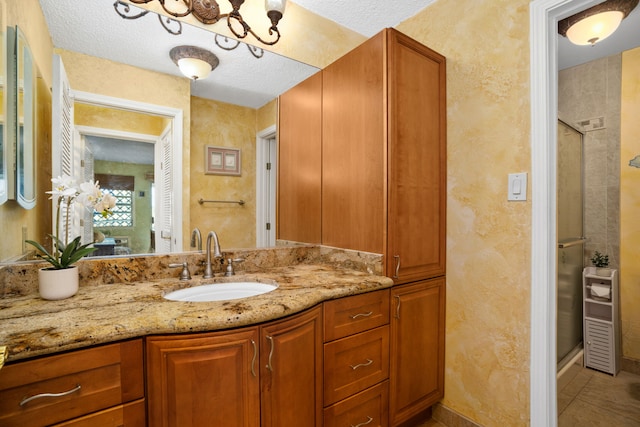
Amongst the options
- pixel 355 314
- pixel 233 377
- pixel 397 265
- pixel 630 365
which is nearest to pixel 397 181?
pixel 397 265

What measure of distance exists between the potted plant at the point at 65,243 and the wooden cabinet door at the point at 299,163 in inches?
36.8

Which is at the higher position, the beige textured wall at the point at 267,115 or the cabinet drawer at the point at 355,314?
the beige textured wall at the point at 267,115

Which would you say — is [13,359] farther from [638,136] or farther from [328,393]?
[638,136]

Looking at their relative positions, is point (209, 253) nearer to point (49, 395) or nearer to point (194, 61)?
point (49, 395)

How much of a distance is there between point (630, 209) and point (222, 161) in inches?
118

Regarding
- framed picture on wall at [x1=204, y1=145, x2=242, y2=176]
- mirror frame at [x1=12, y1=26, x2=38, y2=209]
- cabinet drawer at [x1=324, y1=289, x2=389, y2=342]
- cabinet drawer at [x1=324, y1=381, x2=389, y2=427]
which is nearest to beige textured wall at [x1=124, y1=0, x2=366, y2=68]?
framed picture on wall at [x1=204, y1=145, x2=242, y2=176]

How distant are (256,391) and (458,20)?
2.05 m

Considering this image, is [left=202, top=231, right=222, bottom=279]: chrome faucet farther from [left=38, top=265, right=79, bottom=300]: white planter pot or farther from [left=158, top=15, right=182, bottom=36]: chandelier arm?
[left=158, top=15, right=182, bottom=36]: chandelier arm

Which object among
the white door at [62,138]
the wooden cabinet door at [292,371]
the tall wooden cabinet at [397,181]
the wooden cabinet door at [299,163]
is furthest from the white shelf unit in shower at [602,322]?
the white door at [62,138]

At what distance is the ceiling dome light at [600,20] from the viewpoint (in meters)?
1.78

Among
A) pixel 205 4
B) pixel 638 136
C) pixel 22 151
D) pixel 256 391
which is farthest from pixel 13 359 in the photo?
pixel 638 136

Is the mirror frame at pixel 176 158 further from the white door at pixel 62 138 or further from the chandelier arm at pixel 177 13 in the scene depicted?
the chandelier arm at pixel 177 13

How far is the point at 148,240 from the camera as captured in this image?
1.34 metres

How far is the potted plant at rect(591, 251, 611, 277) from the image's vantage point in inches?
93.2
